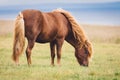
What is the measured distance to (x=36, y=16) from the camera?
12961 mm

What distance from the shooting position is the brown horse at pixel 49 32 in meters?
12.5

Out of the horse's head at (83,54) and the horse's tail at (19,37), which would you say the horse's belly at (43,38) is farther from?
the horse's head at (83,54)

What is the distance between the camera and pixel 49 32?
13.4m

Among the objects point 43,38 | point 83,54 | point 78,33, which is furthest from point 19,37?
point 83,54

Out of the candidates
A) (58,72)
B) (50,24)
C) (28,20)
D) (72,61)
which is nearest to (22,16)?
(28,20)

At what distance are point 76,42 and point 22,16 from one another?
288cm

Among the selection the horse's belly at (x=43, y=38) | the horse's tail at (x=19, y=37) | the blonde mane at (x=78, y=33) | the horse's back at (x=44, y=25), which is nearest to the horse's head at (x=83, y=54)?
the blonde mane at (x=78, y=33)

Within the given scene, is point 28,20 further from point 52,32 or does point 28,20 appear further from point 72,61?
point 72,61

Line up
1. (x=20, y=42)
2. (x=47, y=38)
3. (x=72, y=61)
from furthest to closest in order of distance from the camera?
(x=72, y=61)
(x=47, y=38)
(x=20, y=42)

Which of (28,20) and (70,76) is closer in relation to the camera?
(70,76)

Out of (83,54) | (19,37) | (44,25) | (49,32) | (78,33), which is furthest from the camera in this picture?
(83,54)

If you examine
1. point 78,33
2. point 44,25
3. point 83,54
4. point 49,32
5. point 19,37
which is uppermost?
point 44,25

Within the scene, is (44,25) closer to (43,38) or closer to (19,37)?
(43,38)

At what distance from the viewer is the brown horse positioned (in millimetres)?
12500
